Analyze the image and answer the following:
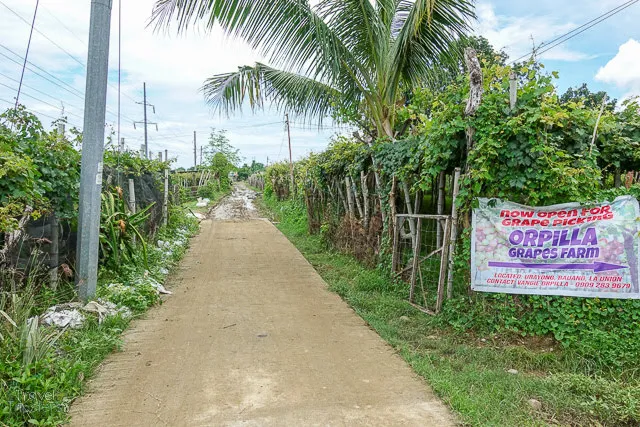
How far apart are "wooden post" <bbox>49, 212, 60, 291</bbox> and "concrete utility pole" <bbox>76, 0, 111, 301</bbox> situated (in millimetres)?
233

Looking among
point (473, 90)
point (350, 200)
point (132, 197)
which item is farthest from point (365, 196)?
point (132, 197)

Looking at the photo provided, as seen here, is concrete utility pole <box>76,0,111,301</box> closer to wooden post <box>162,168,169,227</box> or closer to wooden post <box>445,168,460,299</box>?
wooden post <box>445,168,460,299</box>

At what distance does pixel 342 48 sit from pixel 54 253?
531 centimetres

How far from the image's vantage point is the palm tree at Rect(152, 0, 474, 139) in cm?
639

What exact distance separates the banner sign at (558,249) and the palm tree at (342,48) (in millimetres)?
3164

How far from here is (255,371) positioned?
371 cm

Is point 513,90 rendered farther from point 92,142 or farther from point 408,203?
point 92,142

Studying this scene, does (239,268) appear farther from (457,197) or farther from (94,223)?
(457,197)

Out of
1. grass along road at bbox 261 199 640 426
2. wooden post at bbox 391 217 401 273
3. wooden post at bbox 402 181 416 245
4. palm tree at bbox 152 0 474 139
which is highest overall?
palm tree at bbox 152 0 474 139

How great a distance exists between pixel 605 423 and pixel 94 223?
5.48 m

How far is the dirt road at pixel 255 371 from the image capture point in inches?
118

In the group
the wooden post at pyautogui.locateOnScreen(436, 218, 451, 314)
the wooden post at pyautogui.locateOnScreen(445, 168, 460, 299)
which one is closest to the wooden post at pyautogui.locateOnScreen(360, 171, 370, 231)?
the wooden post at pyautogui.locateOnScreen(436, 218, 451, 314)

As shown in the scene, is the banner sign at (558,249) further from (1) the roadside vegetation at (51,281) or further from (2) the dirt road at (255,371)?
(1) the roadside vegetation at (51,281)

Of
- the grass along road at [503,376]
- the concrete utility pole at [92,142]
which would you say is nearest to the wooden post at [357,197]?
the grass along road at [503,376]
